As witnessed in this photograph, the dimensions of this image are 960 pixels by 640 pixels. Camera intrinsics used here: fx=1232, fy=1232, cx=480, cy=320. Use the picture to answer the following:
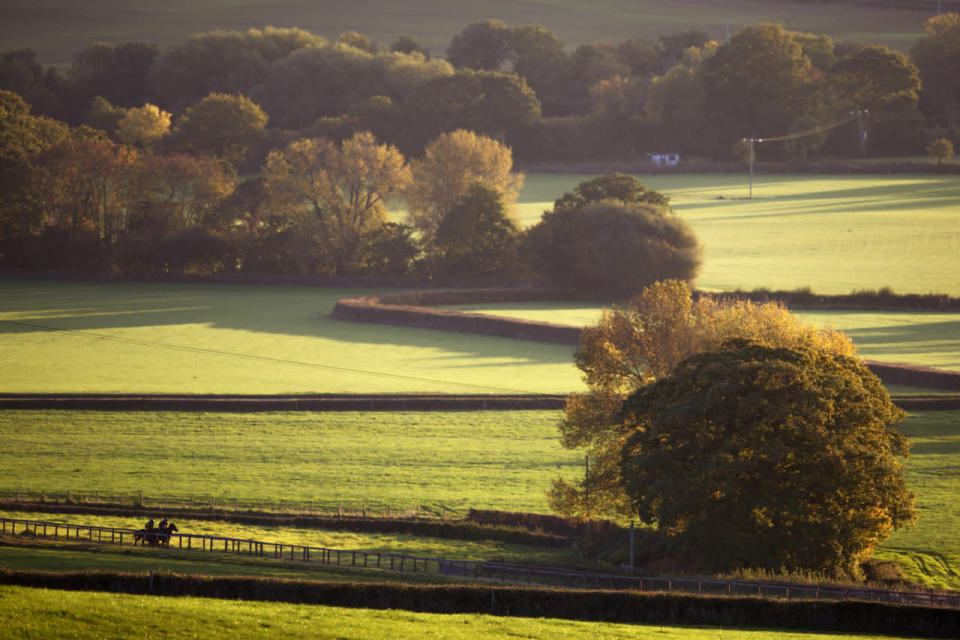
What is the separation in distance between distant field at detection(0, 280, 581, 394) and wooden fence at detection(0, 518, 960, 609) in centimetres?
2199

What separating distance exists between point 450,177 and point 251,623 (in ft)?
276

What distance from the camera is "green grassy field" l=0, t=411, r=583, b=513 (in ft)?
135

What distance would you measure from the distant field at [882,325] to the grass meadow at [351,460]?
11500 mm

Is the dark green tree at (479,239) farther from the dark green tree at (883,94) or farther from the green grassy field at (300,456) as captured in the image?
the dark green tree at (883,94)

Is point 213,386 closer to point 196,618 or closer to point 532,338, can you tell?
point 532,338

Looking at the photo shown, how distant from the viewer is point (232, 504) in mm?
39438

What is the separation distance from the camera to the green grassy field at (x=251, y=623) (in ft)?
67.6

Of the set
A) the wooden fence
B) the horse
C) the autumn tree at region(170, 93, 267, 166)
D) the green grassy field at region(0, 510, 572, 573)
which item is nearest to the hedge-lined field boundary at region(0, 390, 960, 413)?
the green grassy field at region(0, 510, 572, 573)

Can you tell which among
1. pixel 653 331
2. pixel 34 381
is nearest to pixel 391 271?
pixel 34 381

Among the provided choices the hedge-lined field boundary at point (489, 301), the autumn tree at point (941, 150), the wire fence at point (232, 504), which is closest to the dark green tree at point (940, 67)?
the autumn tree at point (941, 150)

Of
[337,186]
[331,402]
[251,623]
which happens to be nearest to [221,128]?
[337,186]

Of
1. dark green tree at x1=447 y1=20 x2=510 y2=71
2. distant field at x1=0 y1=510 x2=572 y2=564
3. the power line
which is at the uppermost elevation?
dark green tree at x1=447 y1=20 x2=510 y2=71

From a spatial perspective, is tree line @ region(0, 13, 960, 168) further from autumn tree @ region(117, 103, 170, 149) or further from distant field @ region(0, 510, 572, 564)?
distant field @ region(0, 510, 572, 564)

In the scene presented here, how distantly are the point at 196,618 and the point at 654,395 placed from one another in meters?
17.4
